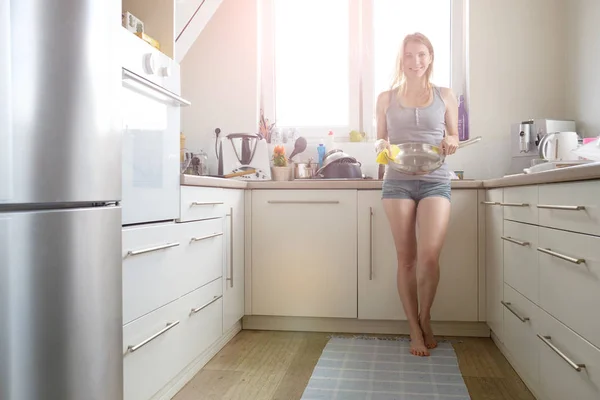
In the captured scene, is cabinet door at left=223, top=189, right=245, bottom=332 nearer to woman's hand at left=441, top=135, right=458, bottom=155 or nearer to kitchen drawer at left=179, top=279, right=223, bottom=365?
kitchen drawer at left=179, top=279, right=223, bottom=365

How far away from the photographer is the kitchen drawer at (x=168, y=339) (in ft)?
4.85

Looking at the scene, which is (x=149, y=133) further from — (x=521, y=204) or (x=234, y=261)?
(x=521, y=204)

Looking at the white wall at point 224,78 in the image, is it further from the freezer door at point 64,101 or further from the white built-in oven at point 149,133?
the freezer door at point 64,101

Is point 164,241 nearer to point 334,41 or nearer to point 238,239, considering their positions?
point 238,239

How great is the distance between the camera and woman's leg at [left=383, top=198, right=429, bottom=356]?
233cm

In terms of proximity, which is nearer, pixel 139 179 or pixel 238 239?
pixel 139 179

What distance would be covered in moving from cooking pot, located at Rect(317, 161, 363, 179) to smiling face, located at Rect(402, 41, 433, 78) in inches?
26.6

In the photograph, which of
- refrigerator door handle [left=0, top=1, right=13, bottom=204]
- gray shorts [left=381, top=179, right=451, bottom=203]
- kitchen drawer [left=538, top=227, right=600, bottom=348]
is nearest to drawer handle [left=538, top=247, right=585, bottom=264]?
kitchen drawer [left=538, top=227, right=600, bottom=348]

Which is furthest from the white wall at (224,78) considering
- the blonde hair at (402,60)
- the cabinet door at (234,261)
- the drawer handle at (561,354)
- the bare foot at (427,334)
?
the drawer handle at (561,354)

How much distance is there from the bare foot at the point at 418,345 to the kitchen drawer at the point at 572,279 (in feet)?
2.45

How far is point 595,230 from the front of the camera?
1267 millimetres

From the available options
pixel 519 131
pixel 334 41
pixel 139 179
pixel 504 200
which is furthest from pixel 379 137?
pixel 139 179

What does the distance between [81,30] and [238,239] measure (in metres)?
1.75

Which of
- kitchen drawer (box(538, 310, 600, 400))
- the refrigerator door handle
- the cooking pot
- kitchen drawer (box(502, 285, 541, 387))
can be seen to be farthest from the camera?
the cooking pot
